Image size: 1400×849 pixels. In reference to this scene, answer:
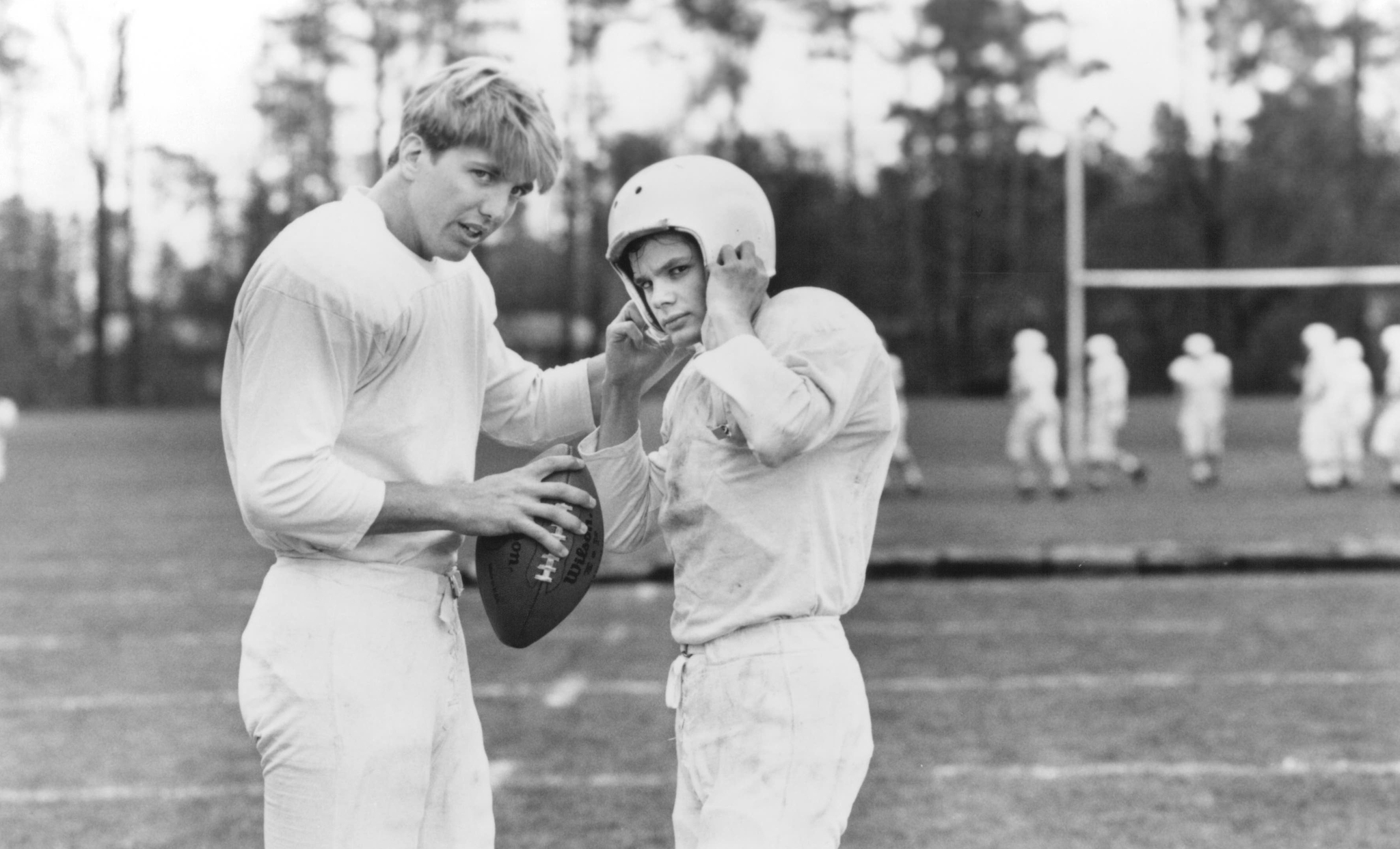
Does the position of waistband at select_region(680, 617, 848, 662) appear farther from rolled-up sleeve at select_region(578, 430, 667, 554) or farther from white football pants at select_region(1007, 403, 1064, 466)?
white football pants at select_region(1007, 403, 1064, 466)

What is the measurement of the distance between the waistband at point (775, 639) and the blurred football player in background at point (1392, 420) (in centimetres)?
1702

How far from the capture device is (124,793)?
6039mm

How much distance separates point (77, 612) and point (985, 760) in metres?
6.14

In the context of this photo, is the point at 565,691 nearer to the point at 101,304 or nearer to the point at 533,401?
the point at 533,401

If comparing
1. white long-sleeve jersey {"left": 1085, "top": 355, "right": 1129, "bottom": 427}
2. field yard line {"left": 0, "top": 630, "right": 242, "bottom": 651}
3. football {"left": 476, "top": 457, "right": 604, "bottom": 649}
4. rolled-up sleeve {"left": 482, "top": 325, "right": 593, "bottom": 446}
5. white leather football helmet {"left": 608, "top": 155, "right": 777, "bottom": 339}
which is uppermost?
white leather football helmet {"left": 608, "top": 155, "right": 777, "bottom": 339}

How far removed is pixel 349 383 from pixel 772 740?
860 mm

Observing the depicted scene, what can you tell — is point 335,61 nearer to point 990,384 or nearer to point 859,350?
point 990,384

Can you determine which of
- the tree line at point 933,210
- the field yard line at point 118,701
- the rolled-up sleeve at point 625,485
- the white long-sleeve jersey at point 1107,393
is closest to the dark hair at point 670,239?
the rolled-up sleeve at point 625,485

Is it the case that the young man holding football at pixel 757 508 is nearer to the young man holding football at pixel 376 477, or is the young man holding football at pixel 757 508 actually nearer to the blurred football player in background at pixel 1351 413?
the young man holding football at pixel 376 477

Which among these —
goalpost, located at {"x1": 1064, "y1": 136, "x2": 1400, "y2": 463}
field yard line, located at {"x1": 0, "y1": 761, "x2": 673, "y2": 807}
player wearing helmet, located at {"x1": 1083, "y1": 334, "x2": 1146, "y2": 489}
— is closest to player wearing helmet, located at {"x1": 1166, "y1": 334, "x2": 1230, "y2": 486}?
player wearing helmet, located at {"x1": 1083, "y1": 334, "x2": 1146, "y2": 489}

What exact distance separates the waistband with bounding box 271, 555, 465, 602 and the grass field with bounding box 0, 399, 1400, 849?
261 cm

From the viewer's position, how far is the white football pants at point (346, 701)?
2.79 m

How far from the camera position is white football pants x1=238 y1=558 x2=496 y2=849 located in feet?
9.16

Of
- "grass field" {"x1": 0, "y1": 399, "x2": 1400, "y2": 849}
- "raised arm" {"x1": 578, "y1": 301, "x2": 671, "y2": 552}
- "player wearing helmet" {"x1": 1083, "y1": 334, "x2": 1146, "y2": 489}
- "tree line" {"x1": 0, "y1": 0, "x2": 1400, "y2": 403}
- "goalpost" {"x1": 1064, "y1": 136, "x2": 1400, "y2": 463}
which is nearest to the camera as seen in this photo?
"raised arm" {"x1": 578, "y1": 301, "x2": 671, "y2": 552}
